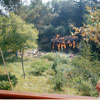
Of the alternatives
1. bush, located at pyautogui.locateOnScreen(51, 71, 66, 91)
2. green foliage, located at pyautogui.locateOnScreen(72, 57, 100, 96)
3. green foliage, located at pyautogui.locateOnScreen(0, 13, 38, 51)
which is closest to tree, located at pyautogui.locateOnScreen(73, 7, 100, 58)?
green foliage, located at pyautogui.locateOnScreen(72, 57, 100, 96)

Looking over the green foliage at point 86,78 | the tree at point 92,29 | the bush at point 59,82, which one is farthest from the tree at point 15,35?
the tree at point 92,29

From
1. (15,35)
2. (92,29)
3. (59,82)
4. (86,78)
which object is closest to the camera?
(92,29)

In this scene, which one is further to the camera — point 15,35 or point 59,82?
point 15,35

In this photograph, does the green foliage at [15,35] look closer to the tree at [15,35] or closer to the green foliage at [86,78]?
the tree at [15,35]

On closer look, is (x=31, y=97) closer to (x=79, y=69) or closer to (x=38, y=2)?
(x=79, y=69)

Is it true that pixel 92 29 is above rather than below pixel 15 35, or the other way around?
above

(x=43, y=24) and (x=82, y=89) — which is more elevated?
(x=43, y=24)

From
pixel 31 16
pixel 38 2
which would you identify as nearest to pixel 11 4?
pixel 31 16

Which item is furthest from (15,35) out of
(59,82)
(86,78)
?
(86,78)

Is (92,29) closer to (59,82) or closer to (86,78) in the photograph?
(59,82)

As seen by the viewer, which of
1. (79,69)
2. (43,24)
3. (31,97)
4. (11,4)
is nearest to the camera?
(31,97)

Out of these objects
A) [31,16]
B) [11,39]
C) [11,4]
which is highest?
[11,4]

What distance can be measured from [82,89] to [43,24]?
1123 centimetres

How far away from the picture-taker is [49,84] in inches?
165
